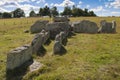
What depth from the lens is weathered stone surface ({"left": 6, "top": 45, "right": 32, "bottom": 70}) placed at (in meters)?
15.5

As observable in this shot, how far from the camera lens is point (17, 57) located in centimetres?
1575

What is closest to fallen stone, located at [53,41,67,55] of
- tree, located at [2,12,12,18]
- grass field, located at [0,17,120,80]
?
grass field, located at [0,17,120,80]

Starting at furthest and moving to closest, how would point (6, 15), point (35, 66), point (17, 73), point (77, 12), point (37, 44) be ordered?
point (6, 15) < point (77, 12) < point (37, 44) < point (35, 66) < point (17, 73)

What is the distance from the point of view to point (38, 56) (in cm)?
1847

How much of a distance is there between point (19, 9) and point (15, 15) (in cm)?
500

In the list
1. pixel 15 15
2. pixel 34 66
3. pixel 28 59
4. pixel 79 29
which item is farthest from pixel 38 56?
pixel 15 15

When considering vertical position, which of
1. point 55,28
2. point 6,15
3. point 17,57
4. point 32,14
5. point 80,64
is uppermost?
point 32,14

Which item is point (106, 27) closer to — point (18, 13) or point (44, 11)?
point (44, 11)

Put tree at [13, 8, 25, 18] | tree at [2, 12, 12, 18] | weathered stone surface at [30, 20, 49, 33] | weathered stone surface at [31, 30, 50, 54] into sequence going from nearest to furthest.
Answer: weathered stone surface at [31, 30, 50, 54], weathered stone surface at [30, 20, 49, 33], tree at [2, 12, 12, 18], tree at [13, 8, 25, 18]

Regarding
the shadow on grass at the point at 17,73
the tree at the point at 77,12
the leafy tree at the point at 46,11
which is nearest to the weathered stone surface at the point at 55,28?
the shadow on grass at the point at 17,73

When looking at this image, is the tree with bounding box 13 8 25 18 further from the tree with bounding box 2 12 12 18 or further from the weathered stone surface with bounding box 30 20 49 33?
the weathered stone surface with bounding box 30 20 49 33

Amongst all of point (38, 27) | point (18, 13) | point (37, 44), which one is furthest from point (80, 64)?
point (18, 13)

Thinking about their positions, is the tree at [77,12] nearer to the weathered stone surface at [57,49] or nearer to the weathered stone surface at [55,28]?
the weathered stone surface at [55,28]

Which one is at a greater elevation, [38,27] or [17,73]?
[38,27]
